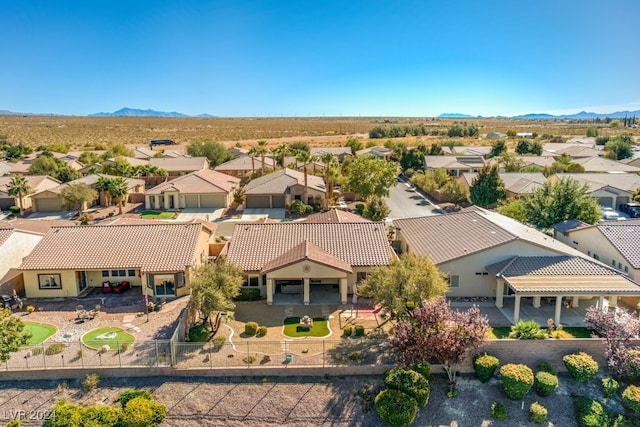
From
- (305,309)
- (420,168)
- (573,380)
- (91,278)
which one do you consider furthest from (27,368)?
(420,168)

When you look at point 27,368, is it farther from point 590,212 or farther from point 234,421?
point 590,212

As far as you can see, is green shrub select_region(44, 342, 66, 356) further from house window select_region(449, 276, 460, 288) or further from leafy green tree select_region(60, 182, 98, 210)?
leafy green tree select_region(60, 182, 98, 210)

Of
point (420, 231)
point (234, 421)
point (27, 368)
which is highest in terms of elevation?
point (420, 231)

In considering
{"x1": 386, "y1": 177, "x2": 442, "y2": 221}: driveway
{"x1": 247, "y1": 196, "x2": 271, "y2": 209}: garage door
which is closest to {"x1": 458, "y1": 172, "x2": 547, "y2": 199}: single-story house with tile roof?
{"x1": 386, "y1": 177, "x2": 442, "y2": 221}: driveway

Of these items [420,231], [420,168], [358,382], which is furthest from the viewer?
[420,168]

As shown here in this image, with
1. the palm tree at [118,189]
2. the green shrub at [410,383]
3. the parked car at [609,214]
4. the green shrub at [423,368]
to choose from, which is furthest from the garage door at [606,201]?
the palm tree at [118,189]

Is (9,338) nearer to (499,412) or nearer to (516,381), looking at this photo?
(499,412)
